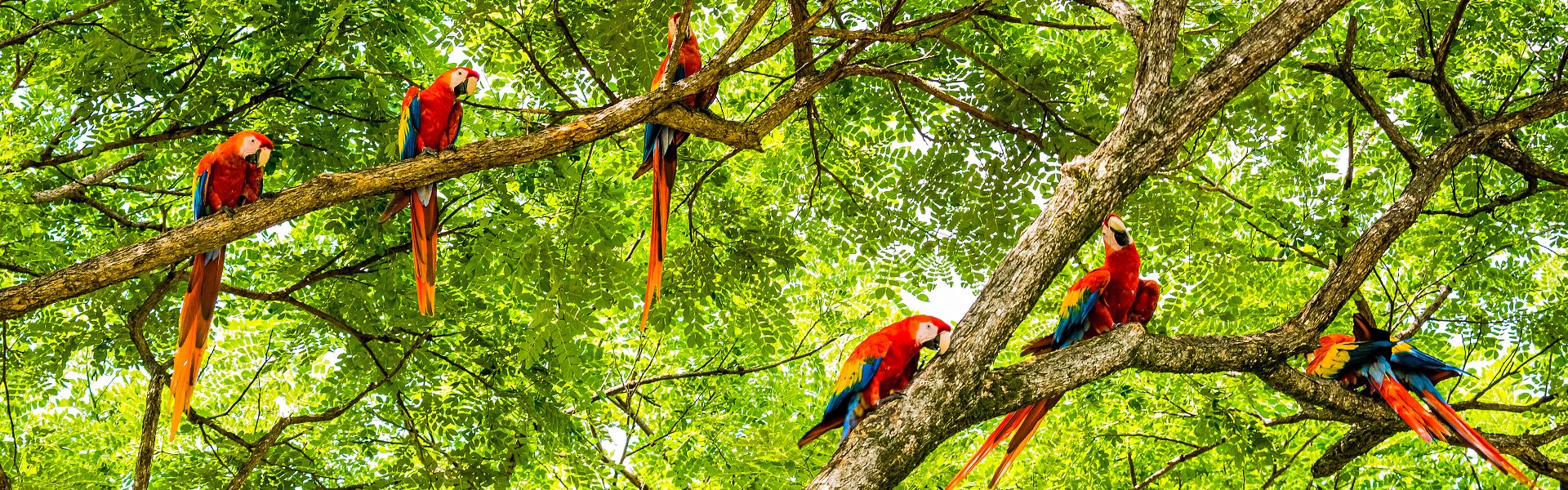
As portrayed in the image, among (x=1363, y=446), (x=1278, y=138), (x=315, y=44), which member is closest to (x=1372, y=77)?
(x=1278, y=138)

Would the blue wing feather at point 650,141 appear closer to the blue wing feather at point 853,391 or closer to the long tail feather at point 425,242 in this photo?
the long tail feather at point 425,242

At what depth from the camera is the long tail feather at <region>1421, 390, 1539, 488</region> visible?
3.19 meters

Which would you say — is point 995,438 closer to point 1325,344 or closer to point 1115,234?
point 1115,234

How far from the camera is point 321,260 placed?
5.17 meters

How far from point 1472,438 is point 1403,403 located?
398mm

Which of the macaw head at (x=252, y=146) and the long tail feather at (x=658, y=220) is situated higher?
the macaw head at (x=252, y=146)

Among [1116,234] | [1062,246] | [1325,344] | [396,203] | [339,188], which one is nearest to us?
[339,188]

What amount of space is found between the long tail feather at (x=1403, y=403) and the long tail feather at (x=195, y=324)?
4.08m

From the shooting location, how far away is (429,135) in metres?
3.69

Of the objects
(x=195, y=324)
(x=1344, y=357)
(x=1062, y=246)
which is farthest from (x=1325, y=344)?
(x=195, y=324)

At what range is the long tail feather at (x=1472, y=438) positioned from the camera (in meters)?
3.19

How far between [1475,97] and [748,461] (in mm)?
4330

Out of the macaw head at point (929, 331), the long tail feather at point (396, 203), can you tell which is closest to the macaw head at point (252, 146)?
the long tail feather at point (396, 203)

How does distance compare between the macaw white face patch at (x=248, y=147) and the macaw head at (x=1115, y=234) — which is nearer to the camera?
the macaw head at (x=1115, y=234)
